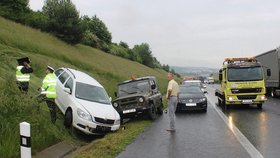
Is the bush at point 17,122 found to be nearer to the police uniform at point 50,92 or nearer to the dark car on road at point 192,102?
the police uniform at point 50,92

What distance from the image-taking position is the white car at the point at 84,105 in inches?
520

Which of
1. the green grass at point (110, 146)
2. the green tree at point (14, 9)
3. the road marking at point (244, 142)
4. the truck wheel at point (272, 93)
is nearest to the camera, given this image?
the road marking at point (244, 142)

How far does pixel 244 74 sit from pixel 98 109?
38.7 ft

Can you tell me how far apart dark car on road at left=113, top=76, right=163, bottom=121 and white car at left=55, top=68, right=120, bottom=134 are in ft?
9.35

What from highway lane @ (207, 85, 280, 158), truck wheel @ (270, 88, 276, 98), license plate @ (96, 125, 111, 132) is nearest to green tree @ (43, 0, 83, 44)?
truck wheel @ (270, 88, 276, 98)

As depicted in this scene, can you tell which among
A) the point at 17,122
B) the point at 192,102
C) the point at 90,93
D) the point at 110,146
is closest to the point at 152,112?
the point at 192,102

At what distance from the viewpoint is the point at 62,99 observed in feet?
47.9

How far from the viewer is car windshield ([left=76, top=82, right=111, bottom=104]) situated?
14.6m

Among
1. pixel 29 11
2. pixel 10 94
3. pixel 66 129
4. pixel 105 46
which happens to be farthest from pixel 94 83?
pixel 105 46

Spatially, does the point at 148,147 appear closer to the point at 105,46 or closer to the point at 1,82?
the point at 1,82

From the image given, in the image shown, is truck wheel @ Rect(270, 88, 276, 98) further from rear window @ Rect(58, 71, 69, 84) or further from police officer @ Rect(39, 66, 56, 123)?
police officer @ Rect(39, 66, 56, 123)

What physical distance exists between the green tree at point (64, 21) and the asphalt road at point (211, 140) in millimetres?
37373

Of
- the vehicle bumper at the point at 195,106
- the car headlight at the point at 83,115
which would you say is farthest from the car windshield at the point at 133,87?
A: the car headlight at the point at 83,115

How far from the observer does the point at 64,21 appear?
53.0 metres
